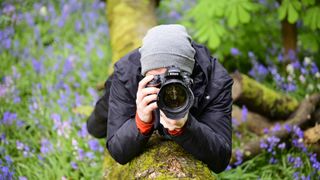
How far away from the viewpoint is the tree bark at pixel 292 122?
3.43 metres

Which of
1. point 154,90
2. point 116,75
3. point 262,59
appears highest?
point 154,90

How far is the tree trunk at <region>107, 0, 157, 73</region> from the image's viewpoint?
423 centimetres

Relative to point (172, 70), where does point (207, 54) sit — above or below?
below

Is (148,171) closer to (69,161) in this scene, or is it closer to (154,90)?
(154,90)

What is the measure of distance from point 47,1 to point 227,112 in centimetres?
454

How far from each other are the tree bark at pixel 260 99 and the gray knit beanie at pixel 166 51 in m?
1.35

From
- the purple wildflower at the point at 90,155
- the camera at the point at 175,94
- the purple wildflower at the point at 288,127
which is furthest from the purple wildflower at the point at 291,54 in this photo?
the camera at the point at 175,94

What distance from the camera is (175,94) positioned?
1987mm

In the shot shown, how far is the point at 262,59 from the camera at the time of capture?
16.3 ft

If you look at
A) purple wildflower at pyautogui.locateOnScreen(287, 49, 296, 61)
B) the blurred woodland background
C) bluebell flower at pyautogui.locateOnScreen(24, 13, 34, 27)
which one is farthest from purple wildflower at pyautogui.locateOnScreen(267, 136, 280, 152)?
bluebell flower at pyautogui.locateOnScreen(24, 13, 34, 27)

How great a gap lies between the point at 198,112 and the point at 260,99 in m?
1.40

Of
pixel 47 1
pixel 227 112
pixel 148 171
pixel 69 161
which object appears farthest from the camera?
pixel 47 1

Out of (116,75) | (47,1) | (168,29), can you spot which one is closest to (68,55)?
(47,1)

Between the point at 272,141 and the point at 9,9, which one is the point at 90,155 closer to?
the point at 272,141
